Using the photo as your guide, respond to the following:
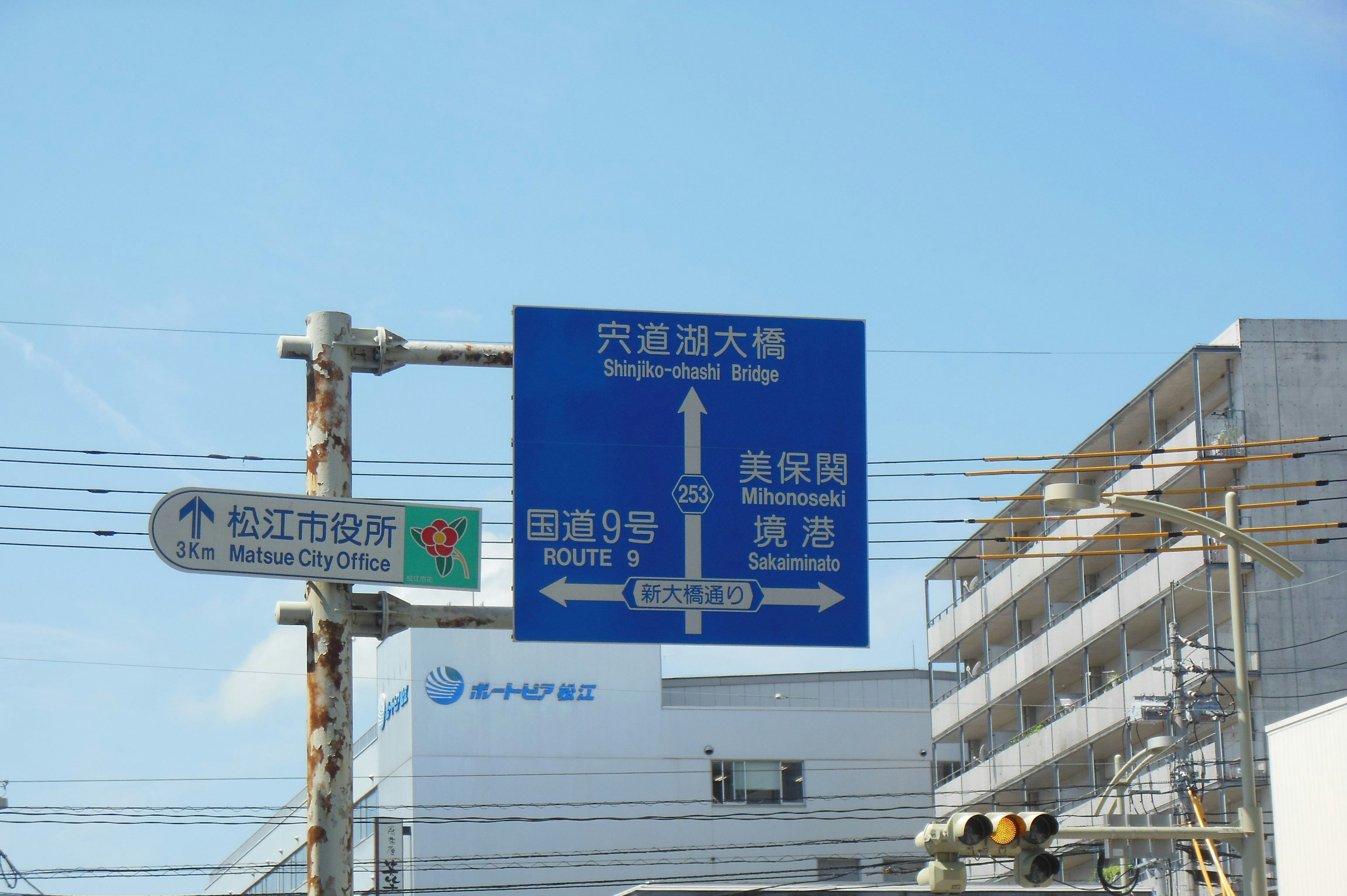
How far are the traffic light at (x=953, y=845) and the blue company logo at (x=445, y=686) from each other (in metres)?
51.5

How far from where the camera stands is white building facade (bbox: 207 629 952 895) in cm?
6281

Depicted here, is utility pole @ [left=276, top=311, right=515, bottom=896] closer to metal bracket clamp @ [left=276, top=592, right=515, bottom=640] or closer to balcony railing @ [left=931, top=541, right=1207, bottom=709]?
metal bracket clamp @ [left=276, top=592, right=515, bottom=640]

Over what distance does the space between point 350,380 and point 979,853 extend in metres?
7.30

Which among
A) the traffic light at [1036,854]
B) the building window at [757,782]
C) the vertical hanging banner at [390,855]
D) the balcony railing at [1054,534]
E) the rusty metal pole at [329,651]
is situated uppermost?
the balcony railing at [1054,534]

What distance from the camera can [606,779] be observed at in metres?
64.8

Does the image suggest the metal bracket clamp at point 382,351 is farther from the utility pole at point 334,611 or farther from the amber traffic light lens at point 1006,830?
the amber traffic light lens at point 1006,830

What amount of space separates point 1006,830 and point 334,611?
23.4 ft

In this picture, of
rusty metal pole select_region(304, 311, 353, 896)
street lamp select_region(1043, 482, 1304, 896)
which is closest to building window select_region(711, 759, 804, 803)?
street lamp select_region(1043, 482, 1304, 896)

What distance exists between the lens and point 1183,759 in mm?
36250

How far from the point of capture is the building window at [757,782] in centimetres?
6600

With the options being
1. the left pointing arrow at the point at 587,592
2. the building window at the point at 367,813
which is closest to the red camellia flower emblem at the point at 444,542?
the left pointing arrow at the point at 587,592

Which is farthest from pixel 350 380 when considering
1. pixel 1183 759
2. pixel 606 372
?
pixel 1183 759

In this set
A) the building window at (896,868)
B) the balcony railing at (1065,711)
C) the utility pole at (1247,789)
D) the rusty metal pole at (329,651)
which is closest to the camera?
the rusty metal pole at (329,651)

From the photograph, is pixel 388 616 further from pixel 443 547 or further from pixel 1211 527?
pixel 1211 527
